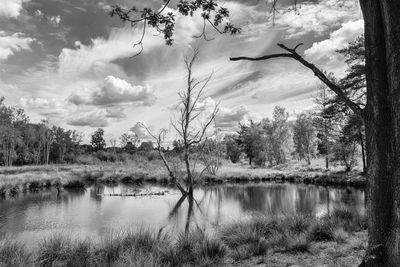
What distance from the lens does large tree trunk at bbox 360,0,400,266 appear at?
367 cm

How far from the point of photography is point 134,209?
21.0 m

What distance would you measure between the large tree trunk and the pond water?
857 cm

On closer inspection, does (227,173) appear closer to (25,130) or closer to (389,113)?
(389,113)

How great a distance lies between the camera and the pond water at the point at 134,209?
1538cm

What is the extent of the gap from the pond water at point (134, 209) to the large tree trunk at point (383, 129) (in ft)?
28.1

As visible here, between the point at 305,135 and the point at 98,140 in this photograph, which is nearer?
the point at 305,135

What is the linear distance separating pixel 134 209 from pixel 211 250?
13.9 meters

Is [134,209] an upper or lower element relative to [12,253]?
lower

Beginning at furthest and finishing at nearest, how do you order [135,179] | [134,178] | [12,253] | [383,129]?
1. [134,178]
2. [135,179]
3. [12,253]
4. [383,129]

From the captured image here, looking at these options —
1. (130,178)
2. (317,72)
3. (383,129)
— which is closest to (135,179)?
(130,178)

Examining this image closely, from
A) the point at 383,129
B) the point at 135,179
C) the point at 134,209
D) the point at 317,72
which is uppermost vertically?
the point at 317,72

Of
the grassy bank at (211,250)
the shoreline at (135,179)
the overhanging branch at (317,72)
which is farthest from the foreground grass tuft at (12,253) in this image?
the shoreline at (135,179)

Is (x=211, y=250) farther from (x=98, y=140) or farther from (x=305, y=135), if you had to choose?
(x=98, y=140)

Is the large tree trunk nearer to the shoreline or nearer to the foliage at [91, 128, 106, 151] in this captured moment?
the shoreline
